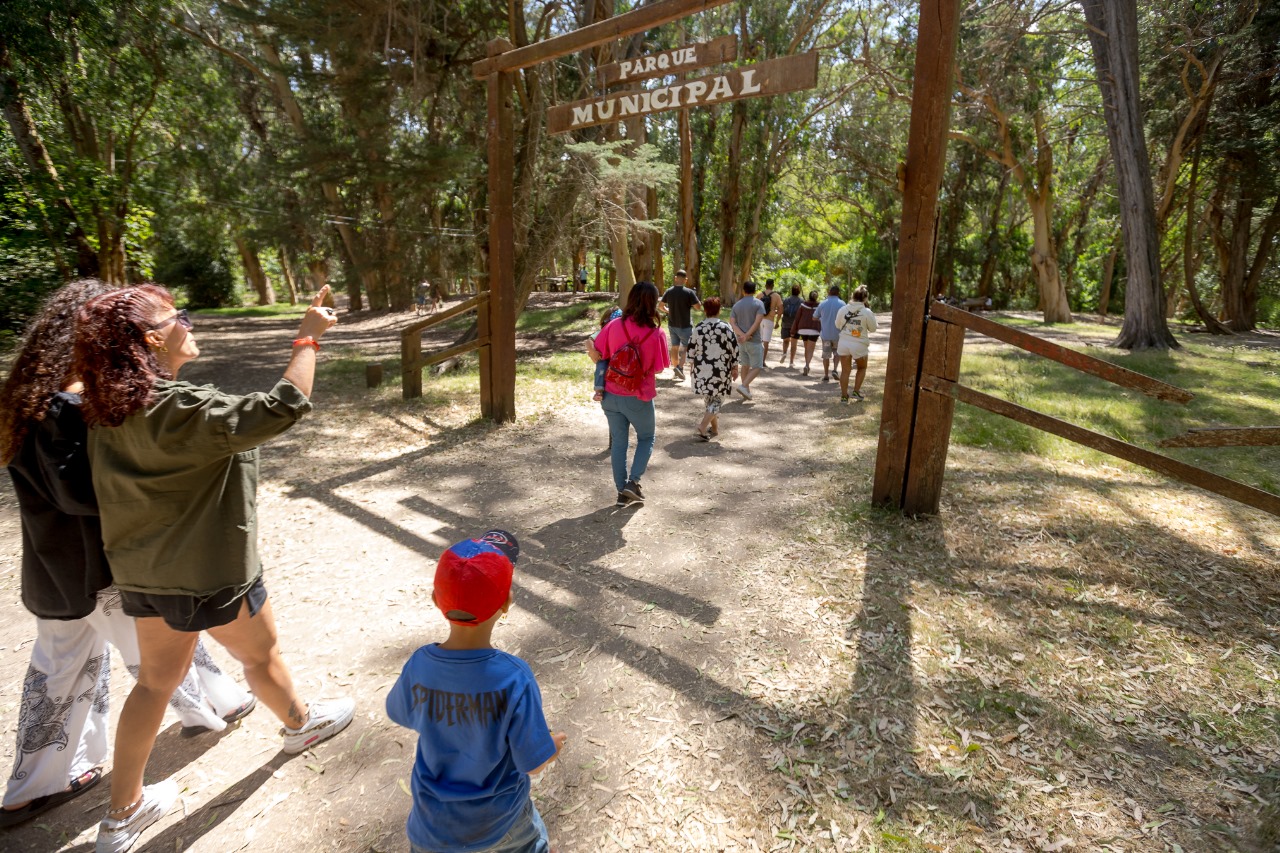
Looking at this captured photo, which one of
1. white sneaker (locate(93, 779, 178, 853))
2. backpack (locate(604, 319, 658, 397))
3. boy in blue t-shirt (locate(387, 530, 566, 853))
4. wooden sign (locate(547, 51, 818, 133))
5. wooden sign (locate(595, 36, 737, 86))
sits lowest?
white sneaker (locate(93, 779, 178, 853))

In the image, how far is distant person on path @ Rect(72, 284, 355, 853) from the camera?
75.9 inches

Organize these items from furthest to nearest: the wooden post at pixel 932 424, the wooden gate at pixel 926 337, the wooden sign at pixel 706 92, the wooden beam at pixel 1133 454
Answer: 1. the wooden sign at pixel 706 92
2. the wooden post at pixel 932 424
3. the wooden gate at pixel 926 337
4. the wooden beam at pixel 1133 454

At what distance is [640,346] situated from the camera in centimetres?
512

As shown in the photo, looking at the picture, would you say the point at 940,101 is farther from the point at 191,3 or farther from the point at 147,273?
the point at 191,3

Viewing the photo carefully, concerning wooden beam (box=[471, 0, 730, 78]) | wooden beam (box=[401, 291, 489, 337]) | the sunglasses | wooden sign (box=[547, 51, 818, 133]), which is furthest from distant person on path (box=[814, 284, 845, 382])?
the sunglasses

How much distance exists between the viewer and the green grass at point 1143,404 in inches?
273

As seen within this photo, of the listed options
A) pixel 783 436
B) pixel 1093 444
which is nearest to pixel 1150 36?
pixel 783 436

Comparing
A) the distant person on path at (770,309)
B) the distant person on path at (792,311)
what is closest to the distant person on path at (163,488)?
the distant person on path at (770,309)

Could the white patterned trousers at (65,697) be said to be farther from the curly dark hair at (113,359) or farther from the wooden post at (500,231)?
the wooden post at (500,231)

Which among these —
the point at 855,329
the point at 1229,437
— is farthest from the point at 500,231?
the point at 1229,437

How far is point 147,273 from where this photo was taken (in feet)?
39.2

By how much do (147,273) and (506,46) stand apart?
9044 millimetres

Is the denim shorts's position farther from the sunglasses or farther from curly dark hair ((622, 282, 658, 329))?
the sunglasses

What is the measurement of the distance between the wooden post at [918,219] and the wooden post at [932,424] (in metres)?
0.06
